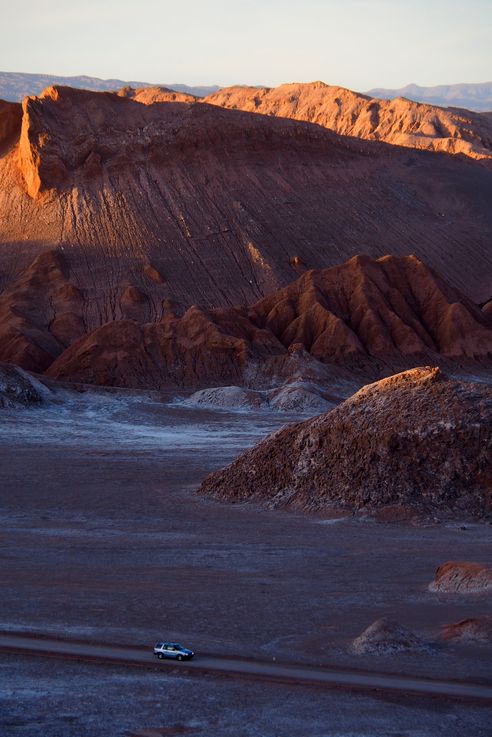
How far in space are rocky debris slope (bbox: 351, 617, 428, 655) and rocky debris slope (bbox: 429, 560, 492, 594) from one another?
82.3 inches

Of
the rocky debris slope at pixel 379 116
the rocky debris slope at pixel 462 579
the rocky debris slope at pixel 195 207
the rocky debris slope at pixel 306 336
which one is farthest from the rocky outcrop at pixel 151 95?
the rocky debris slope at pixel 462 579

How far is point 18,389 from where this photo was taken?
35.7 metres

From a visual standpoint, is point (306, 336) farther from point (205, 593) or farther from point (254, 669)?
point (254, 669)

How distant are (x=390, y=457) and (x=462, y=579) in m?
6.22

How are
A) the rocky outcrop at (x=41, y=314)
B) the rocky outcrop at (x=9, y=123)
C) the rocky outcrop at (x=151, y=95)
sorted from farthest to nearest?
the rocky outcrop at (x=151, y=95) → the rocky outcrop at (x=9, y=123) → the rocky outcrop at (x=41, y=314)

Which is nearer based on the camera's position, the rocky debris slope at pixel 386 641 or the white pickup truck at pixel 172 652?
the white pickup truck at pixel 172 652

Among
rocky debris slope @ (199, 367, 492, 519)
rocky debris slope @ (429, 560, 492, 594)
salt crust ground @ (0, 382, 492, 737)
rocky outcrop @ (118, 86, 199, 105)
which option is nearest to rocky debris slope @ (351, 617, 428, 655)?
salt crust ground @ (0, 382, 492, 737)

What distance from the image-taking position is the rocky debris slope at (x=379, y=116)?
97.2 meters

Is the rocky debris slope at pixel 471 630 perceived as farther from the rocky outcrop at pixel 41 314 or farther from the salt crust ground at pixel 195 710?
the rocky outcrop at pixel 41 314

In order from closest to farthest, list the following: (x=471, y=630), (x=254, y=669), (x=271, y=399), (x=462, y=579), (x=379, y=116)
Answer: (x=254, y=669) < (x=471, y=630) < (x=462, y=579) < (x=271, y=399) < (x=379, y=116)

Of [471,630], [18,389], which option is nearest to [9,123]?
[18,389]

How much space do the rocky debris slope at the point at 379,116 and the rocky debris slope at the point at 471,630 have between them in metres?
80.7

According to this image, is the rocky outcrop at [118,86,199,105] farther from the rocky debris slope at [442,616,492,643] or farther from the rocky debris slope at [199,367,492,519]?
the rocky debris slope at [442,616,492,643]

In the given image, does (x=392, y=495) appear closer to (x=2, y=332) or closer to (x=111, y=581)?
(x=111, y=581)
